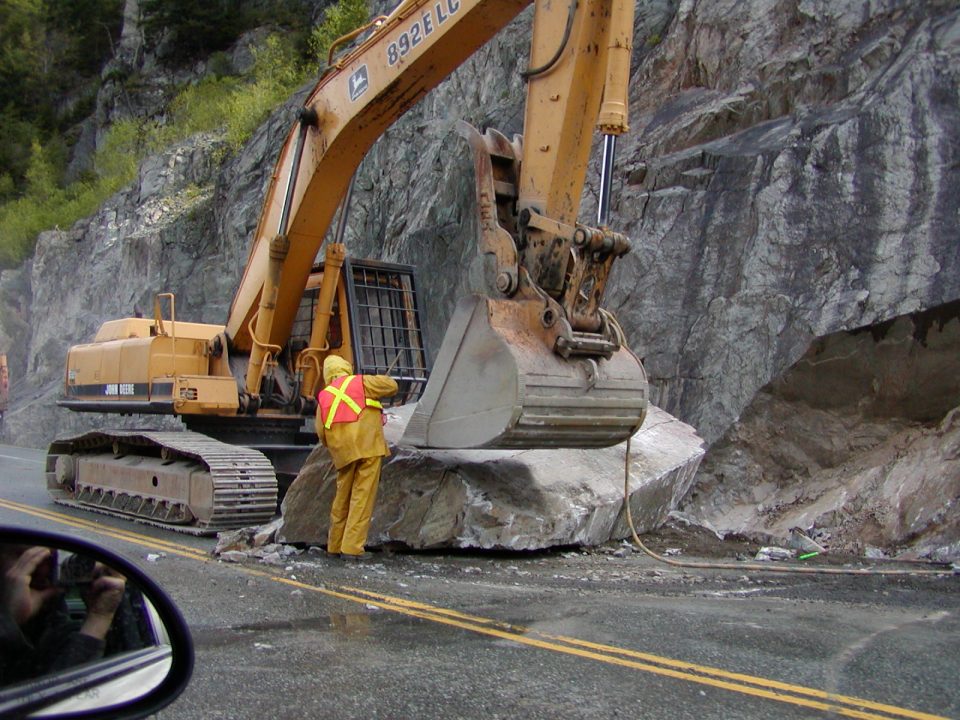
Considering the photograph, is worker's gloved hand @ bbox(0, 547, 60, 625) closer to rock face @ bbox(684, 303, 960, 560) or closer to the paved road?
the paved road

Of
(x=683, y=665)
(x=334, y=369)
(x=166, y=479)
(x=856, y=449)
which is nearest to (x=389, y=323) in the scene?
(x=166, y=479)

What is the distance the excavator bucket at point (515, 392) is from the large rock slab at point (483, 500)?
1.98ft

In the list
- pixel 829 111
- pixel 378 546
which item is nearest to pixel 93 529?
pixel 378 546

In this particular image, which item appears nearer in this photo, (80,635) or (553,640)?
(80,635)

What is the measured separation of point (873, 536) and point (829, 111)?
17.6 ft

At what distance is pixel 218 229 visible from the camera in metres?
25.1

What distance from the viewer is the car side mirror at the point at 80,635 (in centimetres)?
192

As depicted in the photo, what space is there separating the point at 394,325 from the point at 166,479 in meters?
3.03

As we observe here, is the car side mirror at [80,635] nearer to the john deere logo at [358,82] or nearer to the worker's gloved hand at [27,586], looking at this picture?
the worker's gloved hand at [27,586]

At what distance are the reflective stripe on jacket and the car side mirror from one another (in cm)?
510

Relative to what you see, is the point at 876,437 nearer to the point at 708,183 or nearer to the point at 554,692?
the point at 708,183

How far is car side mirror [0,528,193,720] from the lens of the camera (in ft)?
6.28

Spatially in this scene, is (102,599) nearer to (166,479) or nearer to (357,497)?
(357,497)

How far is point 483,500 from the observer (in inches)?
298
